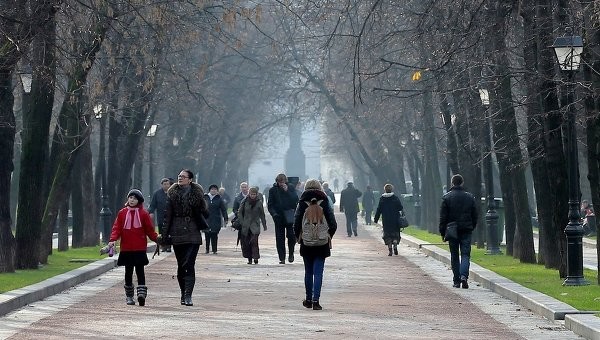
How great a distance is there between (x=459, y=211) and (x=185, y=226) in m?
5.20

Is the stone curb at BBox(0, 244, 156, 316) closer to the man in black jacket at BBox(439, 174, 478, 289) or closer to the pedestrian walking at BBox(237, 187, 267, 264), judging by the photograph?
the pedestrian walking at BBox(237, 187, 267, 264)

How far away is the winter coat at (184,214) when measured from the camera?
1973 cm

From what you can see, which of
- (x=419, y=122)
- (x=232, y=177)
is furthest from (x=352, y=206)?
(x=232, y=177)

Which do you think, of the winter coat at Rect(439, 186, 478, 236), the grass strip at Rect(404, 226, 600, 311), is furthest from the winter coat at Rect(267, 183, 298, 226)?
the winter coat at Rect(439, 186, 478, 236)

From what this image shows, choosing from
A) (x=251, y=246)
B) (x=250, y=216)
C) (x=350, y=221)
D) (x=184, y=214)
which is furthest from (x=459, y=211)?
(x=350, y=221)

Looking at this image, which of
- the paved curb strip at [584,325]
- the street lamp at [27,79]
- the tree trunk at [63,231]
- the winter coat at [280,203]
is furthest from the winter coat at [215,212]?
the paved curb strip at [584,325]

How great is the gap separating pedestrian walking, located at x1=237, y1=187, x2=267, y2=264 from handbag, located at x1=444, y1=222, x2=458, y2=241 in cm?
890

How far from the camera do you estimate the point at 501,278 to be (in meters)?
23.6

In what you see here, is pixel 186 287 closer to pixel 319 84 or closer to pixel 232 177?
pixel 319 84

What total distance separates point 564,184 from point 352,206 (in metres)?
27.8

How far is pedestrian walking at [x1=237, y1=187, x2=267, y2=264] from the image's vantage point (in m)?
31.9

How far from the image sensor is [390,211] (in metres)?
36.2

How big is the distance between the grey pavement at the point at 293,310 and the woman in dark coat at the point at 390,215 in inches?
247

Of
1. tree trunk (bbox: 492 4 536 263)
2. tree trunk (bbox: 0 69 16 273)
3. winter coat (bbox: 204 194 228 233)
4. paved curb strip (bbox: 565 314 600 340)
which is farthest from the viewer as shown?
winter coat (bbox: 204 194 228 233)
